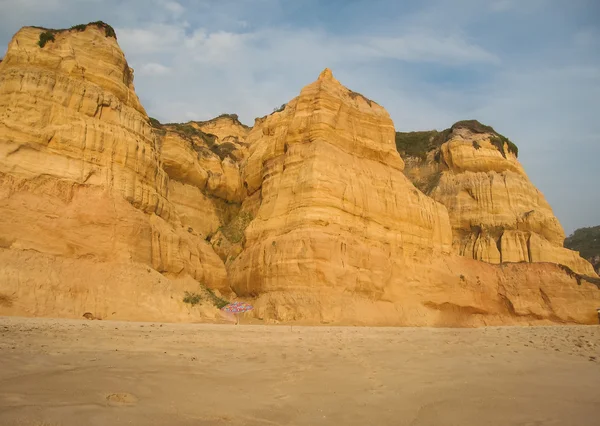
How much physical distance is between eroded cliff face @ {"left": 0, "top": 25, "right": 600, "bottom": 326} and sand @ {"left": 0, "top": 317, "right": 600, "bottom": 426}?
30.7 feet

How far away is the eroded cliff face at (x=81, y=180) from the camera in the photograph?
60.3 ft

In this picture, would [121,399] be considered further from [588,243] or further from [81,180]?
[588,243]

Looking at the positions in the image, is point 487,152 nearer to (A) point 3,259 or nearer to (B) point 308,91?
(B) point 308,91

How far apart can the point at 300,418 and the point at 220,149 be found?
128ft

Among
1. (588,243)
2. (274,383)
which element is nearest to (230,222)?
(274,383)

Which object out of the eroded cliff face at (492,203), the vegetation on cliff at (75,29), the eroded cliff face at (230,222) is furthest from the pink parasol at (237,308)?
the eroded cliff face at (492,203)

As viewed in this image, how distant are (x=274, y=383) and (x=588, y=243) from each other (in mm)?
89678

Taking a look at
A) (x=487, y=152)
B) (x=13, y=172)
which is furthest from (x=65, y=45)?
(x=487, y=152)

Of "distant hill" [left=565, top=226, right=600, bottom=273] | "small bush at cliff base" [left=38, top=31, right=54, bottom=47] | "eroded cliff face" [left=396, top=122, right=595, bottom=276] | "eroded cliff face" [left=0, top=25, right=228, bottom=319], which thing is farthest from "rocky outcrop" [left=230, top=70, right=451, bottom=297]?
"distant hill" [left=565, top=226, right=600, bottom=273]

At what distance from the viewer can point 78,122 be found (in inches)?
881

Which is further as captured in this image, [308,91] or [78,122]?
[308,91]

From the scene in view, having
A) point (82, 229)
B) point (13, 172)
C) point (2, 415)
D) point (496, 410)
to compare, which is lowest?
point (496, 410)

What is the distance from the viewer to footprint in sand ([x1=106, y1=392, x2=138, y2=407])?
4805 mm

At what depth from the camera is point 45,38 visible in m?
24.0
